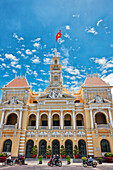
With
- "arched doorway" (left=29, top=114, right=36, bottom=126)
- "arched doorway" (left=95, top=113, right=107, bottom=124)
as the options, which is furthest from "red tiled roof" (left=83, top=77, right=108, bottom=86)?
"arched doorway" (left=29, top=114, right=36, bottom=126)

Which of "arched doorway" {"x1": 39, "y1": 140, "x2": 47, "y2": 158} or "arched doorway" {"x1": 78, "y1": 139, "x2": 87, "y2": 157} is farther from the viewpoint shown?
"arched doorway" {"x1": 39, "y1": 140, "x2": 47, "y2": 158}

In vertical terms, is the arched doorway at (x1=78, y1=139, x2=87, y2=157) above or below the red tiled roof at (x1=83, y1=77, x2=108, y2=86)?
below

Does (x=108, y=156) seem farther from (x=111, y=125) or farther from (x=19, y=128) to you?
(x=19, y=128)

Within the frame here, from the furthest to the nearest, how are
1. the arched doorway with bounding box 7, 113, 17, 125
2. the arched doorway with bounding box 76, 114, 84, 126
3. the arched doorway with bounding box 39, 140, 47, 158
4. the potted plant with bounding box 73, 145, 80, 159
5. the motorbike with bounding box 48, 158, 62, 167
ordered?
the arched doorway with bounding box 7, 113, 17, 125, the arched doorway with bounding box 76, 114, 84, 126, the arched doorway with bounding box 39, 140, 47, 158, the potted plant with bounding box 73, 145, 80, 159, the motorbike with bounding box 48, 158, 62, 167

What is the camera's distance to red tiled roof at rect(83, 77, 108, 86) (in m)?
36.6

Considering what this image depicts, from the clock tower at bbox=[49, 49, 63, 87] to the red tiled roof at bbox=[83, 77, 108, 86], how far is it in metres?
7.43

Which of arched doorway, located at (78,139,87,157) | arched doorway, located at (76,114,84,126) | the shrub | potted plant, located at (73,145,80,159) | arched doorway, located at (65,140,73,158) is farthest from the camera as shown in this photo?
arched doorway, located at (76,114,84,126)

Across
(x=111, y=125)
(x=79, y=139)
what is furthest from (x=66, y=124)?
(x=111, y=125)

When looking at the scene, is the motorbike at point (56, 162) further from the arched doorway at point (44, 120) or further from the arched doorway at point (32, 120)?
the arched doorway at point (32, 120)

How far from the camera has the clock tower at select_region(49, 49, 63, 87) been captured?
38875 mm

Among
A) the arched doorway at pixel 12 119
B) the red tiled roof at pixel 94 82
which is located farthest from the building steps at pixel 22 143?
the red tiled roof at pixel 94 82

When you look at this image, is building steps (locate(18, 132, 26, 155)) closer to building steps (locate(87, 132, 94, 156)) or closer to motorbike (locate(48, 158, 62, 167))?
motorbike (locate(48, 158, 62, 167))

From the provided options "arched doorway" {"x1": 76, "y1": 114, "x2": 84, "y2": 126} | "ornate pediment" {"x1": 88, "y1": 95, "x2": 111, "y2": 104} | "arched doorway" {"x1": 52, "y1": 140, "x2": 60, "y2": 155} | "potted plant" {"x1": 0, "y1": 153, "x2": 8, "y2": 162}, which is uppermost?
"ornate pediment" {"x1": 88, "y1": 95, "x2": 111, "y2": 104}

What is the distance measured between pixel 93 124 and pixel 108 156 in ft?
23.9
